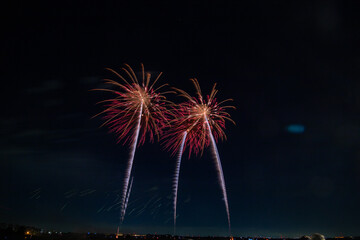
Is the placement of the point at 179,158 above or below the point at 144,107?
below

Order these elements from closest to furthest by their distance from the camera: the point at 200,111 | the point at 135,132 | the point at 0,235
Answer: the point at 135,132, the point at 200,111, the point at 0,235

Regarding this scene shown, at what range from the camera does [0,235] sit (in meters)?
54.8

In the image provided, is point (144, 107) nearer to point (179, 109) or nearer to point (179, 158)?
point (179, 109)

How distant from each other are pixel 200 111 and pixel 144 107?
8164 millimetres

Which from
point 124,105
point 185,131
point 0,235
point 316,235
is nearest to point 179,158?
point 185,131

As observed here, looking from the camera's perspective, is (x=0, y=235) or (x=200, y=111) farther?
(x=0, y=235)

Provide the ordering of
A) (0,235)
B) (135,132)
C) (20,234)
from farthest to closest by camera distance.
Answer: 1. (20,234)
2. (0,235)
3. (135,132)

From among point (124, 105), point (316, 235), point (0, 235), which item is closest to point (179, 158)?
point (124, 105)

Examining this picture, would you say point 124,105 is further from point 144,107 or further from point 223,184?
point 223,184

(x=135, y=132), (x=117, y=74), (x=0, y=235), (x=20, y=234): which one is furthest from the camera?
(x=20, y=234)

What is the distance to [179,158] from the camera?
37125 mm

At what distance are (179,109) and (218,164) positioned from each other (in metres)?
9.39

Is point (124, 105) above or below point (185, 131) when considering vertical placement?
above

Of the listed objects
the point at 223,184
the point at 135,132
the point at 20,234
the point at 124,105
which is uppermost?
the point at 124,105
